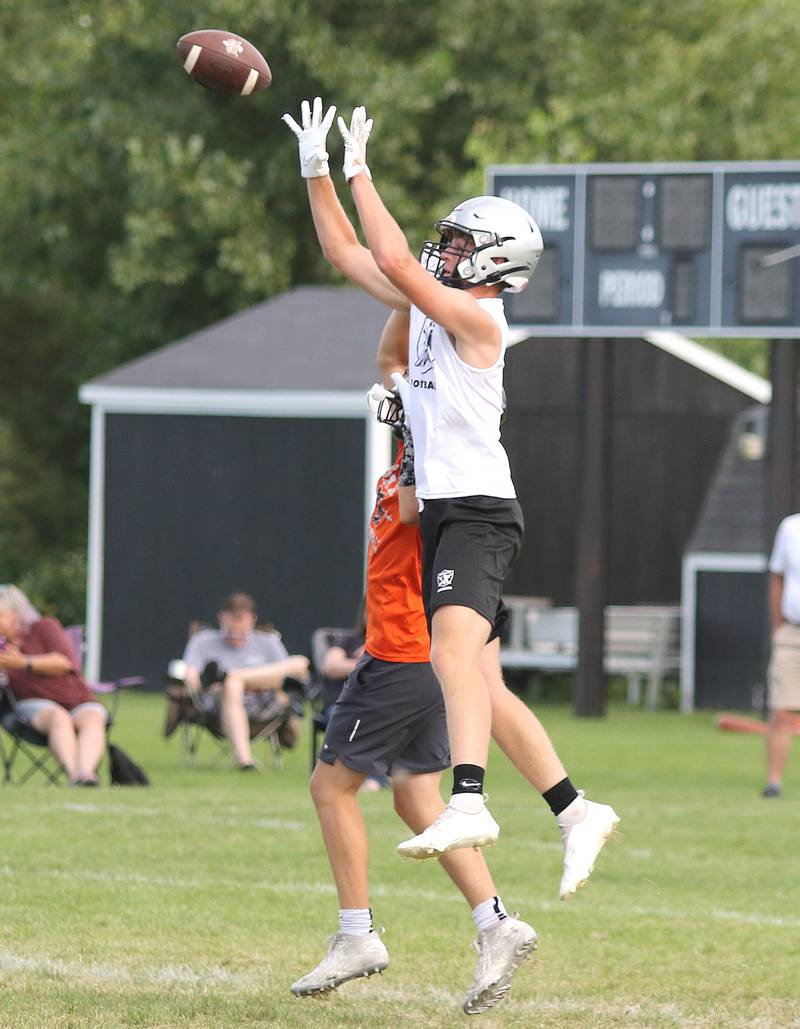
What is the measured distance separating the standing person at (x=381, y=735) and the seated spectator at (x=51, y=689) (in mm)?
7068

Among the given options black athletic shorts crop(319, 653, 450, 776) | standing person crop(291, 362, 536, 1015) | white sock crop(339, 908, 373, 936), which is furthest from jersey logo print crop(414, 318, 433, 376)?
white sock crop(339, 908, 373, 936)

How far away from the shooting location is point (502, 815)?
12.1m

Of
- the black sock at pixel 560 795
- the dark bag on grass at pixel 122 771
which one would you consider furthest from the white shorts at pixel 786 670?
the black sock at pixel 560 795

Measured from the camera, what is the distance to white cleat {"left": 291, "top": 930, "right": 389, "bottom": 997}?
6.30m

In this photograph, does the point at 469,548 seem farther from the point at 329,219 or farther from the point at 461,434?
the point at 329,219

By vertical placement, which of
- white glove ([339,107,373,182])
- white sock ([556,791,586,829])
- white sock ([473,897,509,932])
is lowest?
white sock ([473,897,509,932])

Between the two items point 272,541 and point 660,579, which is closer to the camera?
point 272,541

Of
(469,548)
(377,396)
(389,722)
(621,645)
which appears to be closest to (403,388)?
(377,396)

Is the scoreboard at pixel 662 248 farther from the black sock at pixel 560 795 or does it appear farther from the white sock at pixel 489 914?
the white sock at pixel 489 914

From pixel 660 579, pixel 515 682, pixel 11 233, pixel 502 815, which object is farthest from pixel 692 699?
pixel 11 233

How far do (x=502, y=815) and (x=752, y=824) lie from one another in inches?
55.0

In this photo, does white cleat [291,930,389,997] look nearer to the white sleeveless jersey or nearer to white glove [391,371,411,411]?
the white sleeveless jersey

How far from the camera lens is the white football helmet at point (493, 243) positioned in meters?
6.01

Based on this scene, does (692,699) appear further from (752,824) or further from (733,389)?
(752,824)
